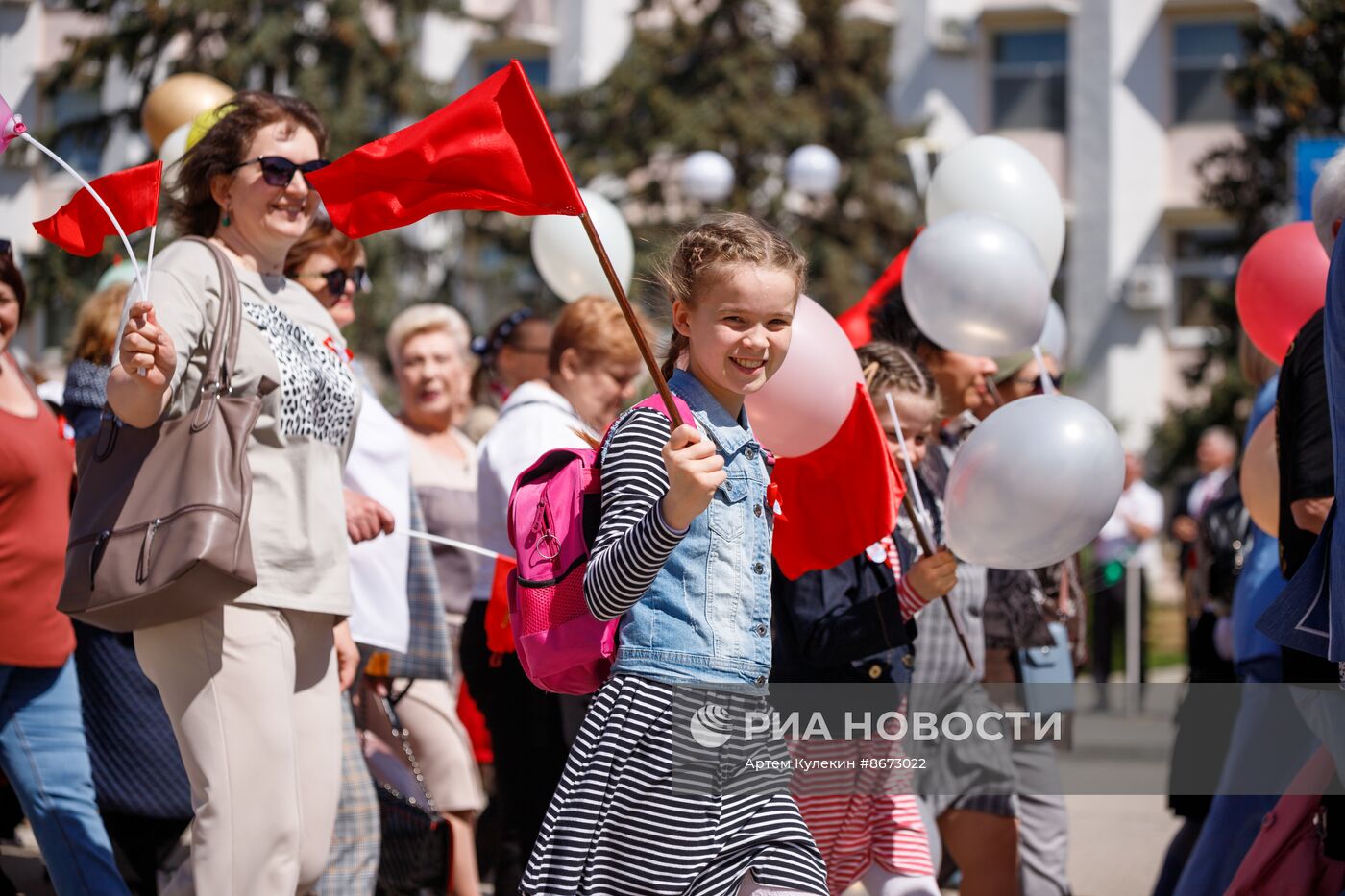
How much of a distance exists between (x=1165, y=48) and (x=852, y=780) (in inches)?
944

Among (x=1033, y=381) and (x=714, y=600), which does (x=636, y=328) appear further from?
(x=1033, y=381)

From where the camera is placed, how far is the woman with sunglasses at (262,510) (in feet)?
12.4

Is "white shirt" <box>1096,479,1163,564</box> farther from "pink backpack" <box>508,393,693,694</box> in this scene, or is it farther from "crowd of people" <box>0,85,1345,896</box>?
"pink backpack" <box>508,393,693,694</box>

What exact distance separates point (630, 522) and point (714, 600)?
0.23 meters

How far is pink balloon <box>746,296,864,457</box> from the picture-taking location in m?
3.95

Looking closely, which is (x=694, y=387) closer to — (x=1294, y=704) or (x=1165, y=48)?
(x=1294, y=704)

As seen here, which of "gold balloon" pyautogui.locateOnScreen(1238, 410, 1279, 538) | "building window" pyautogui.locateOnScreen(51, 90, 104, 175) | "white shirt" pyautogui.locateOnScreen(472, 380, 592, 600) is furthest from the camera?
"building window" pyautogui.locateOnScreen(51, 90, 104, 175)

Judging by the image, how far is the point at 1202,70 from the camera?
26094mm

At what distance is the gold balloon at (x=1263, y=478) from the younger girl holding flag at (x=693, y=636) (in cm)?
191

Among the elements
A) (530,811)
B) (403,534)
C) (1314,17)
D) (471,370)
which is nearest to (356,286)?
(403,534)

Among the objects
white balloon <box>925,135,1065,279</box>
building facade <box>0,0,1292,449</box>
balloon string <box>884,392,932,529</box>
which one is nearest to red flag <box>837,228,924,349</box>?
white balloon <box>925,135,1065,279</box>

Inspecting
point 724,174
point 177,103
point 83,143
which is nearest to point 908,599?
point 177,103

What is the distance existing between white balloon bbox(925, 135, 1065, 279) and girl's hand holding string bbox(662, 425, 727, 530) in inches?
97.9

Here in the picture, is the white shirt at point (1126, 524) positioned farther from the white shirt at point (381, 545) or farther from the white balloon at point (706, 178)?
the white shirt at point (381, 545)
